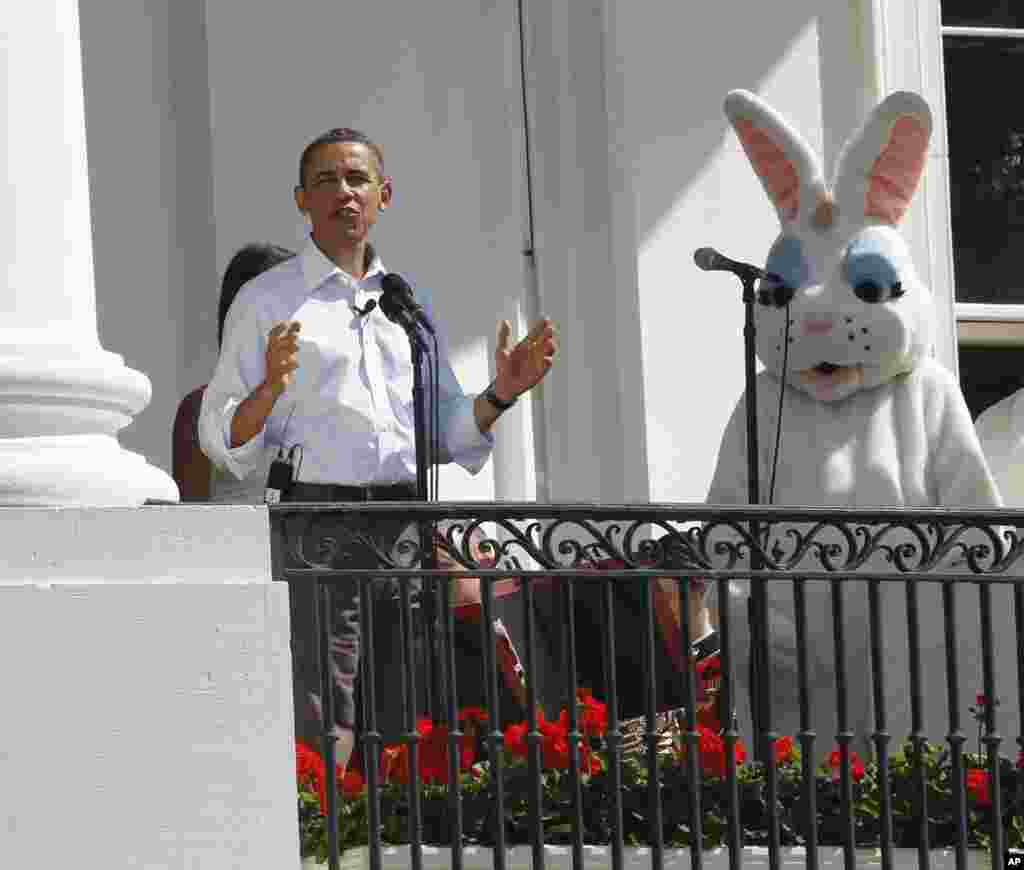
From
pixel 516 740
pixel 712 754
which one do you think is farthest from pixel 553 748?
pixel 712 754

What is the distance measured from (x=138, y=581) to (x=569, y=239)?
4.21m

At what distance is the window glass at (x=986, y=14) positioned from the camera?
11133 mm

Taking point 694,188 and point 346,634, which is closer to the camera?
point 346,634

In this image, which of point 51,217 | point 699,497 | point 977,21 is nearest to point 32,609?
point 51,217

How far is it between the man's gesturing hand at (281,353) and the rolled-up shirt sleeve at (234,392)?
29 centimetres

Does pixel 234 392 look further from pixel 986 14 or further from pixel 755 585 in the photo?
pixel 986 14

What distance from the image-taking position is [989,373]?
11.0 meters

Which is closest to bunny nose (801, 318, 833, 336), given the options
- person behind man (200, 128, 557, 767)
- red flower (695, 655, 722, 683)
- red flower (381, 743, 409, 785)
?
red flower (695, 655, 722, 683)

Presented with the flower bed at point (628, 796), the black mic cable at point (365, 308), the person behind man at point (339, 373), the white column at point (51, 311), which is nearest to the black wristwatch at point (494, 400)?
the person behind man at point (339, 373)

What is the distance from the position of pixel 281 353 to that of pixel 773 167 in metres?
2.15

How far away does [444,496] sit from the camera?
10328 mm

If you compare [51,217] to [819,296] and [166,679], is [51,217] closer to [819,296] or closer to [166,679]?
[166,679]

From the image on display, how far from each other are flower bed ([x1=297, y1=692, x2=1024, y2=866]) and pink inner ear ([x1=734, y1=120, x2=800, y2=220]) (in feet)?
6.95

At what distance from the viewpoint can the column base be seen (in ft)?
22.6
